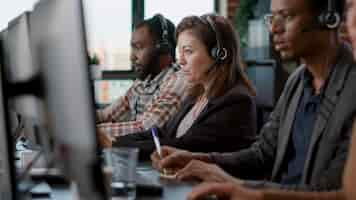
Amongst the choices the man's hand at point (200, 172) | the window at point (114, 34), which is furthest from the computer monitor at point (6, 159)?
the window at point (114, 34)

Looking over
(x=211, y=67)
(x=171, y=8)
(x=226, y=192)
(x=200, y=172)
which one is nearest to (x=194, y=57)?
(x=211, y=67)

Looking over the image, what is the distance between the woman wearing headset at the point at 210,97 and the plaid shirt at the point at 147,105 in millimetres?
243

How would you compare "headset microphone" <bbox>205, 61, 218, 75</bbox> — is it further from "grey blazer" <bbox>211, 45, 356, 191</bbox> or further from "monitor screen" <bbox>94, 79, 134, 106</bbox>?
"monitor screen" <bbox>94, 79, 134, 106</bbox>

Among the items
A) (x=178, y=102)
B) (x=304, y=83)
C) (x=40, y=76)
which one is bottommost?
(x=178, y=102)

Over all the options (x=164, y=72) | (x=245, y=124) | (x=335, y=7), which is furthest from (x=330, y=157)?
(x=164, y=72)

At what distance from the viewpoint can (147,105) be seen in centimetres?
299

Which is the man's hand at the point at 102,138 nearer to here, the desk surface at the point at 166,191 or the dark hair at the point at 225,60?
the desk surface at the point at 166,191

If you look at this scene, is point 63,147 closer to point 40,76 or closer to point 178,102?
point 40,76

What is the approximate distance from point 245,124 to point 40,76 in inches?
55.1

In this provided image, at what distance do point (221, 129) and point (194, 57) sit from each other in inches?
12.9

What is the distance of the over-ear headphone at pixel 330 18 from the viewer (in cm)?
162

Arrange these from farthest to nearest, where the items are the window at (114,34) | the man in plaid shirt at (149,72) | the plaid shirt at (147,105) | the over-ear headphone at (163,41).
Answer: the window at (114,34)
the over-ear headphone at (163,41)
the man in plaid shirt at (149,72)
the plaid shirt at (147,105)

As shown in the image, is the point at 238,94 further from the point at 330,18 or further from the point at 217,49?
the point at 330,18

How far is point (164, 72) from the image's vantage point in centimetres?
302
